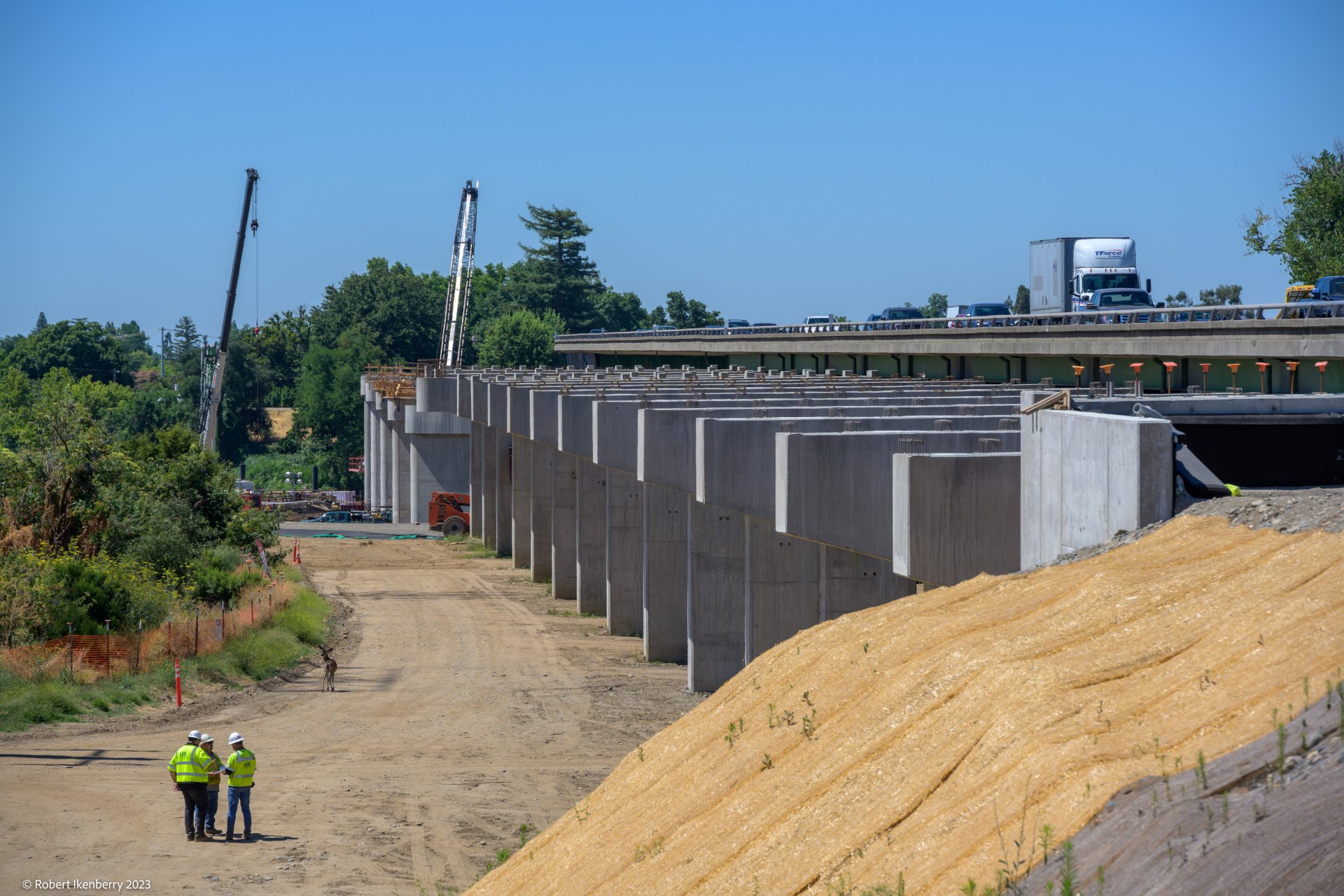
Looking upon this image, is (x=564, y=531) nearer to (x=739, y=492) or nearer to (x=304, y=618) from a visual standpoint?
(x=304, y=618)

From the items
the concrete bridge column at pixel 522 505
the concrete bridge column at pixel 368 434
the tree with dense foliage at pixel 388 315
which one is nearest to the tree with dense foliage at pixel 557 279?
the tree with dense foliage at pixel 388 315

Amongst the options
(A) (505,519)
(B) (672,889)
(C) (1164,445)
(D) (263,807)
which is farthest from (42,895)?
(A) (505,519)

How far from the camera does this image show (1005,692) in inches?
378

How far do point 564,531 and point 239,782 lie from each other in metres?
29.4

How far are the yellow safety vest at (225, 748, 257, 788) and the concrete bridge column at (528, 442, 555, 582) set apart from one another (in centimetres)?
3187

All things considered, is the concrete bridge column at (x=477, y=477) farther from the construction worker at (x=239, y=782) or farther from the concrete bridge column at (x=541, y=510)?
the construction worker at (x=239, y=782)

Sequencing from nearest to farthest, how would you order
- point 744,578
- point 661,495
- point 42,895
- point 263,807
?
point 42,895, point 263,807, point 744,578, point 661,495

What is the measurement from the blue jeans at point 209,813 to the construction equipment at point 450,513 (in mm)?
53605

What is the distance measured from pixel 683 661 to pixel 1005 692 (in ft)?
90.4

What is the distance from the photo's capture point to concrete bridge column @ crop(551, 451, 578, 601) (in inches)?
1907

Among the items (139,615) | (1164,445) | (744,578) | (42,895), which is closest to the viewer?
(1164,445)

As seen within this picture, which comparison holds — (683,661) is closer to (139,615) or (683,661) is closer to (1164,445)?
(139,615)

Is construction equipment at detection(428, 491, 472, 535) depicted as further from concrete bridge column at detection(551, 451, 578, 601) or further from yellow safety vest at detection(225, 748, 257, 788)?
yellow safety vest at detection(225, 748, 257, 788)

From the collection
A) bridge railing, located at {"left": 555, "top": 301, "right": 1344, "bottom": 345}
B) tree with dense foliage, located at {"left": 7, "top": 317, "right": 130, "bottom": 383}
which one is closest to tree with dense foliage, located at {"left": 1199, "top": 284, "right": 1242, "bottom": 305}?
bridge railing, located at {"left": 555, "top": 301, "right": 1344, "bottom": 345}
